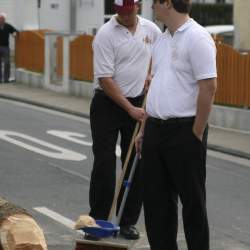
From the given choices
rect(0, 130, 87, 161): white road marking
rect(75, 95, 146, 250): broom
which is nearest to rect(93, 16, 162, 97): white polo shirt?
rect(75, 95, 146, 250): broom

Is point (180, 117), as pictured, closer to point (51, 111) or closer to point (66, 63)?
point (51, 111)

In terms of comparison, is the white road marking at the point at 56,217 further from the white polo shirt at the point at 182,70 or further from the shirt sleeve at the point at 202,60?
the shirt sleeve at the point at 202,60

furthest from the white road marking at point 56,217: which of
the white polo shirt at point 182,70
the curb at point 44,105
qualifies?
the curb at point 44,105

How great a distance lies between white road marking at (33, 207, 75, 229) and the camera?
748 cm

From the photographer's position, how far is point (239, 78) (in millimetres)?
13656

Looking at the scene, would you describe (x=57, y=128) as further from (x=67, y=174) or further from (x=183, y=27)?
(x=183, y=27)

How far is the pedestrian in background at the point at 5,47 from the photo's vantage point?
22.1m

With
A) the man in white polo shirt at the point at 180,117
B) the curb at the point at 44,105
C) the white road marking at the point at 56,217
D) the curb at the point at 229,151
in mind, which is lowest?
the curb at the point at 44,105

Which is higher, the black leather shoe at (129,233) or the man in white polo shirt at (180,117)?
the man in white polo shirt at (180,117)

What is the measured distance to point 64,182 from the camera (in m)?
9.36

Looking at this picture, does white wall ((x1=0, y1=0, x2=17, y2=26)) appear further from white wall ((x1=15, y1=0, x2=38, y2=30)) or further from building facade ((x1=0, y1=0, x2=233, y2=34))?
white wall ((x1=15, y1=0, x2=38, y2=30))

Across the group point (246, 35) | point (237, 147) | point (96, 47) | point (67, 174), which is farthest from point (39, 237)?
point (246, 35)

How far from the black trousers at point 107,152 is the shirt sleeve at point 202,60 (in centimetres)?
153

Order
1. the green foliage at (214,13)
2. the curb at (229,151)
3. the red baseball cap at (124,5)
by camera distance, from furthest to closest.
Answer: the green foliage at (214,13)
the curb at (229,151)
the red baseball cap at (124,5)
